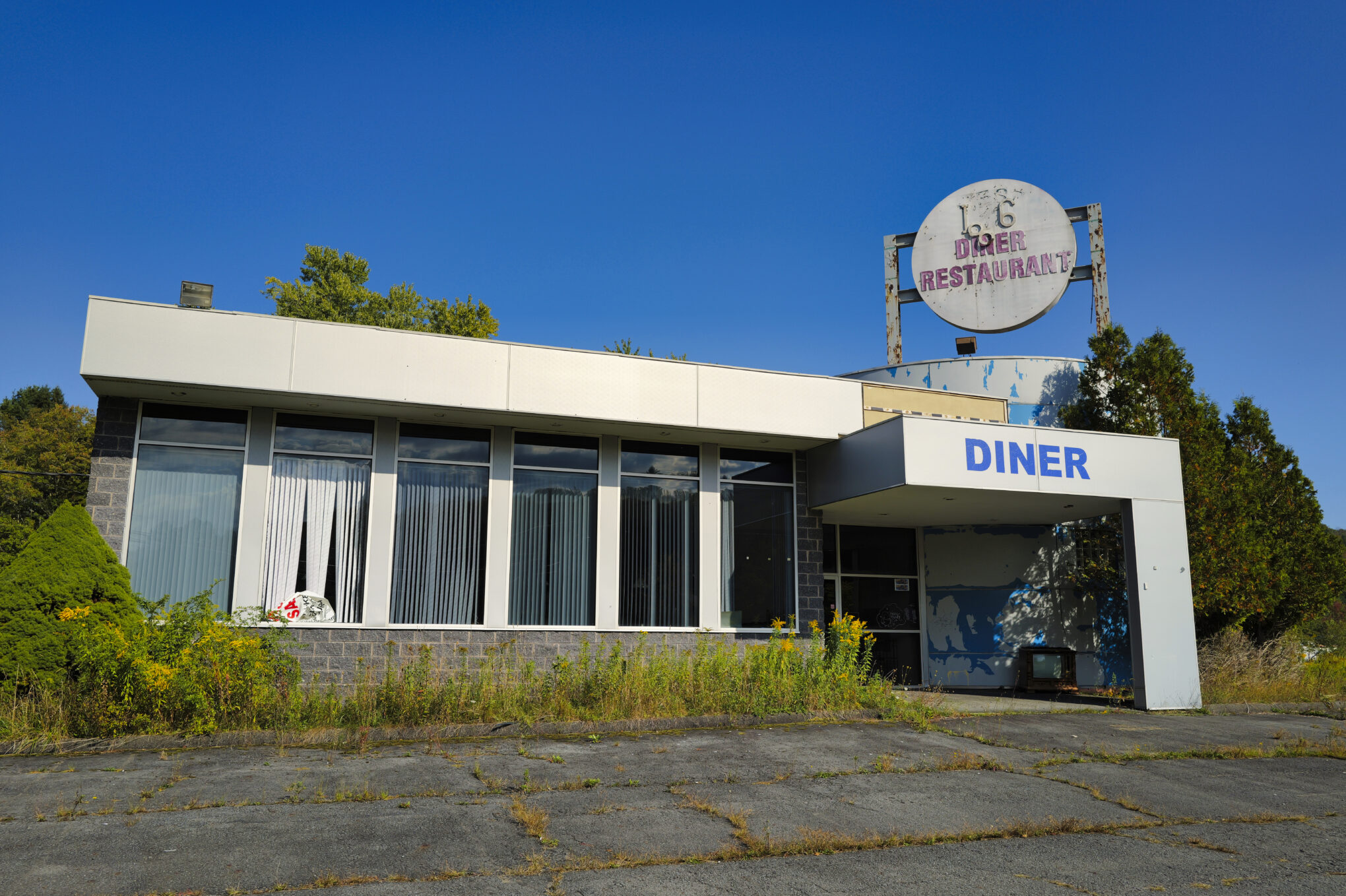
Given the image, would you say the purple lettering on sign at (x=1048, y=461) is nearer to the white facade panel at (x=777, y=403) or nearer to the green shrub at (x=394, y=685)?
the white facade panel at (x=777, y=403)

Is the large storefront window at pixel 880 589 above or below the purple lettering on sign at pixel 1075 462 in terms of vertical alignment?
below

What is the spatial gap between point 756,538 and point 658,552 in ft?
5.53

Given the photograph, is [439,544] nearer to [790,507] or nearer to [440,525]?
[440,525]

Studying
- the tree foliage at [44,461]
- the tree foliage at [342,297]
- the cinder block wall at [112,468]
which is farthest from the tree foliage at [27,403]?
the cinder block wall at [112,468]

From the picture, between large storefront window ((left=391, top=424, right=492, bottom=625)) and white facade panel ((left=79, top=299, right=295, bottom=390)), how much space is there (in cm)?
209

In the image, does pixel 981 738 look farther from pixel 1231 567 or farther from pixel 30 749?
pixel 30 749

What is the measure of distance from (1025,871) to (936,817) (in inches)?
52.2

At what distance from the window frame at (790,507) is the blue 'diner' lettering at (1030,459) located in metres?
3.06

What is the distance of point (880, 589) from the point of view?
16922mm

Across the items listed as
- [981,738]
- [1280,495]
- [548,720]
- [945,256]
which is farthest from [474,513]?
[1280,495]

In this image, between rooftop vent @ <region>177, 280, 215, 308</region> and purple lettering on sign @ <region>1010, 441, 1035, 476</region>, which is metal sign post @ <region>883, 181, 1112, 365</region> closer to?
purple lettering on sign @ <region>1010, 441, 1035, 476</region>

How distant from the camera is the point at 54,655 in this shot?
386 inches

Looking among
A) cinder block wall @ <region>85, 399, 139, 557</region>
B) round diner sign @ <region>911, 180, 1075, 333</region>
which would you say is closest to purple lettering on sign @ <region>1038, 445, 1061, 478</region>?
round diner sign @ <region>911, 180, 1075, 333</region>

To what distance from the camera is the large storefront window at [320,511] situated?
39.6 feet
